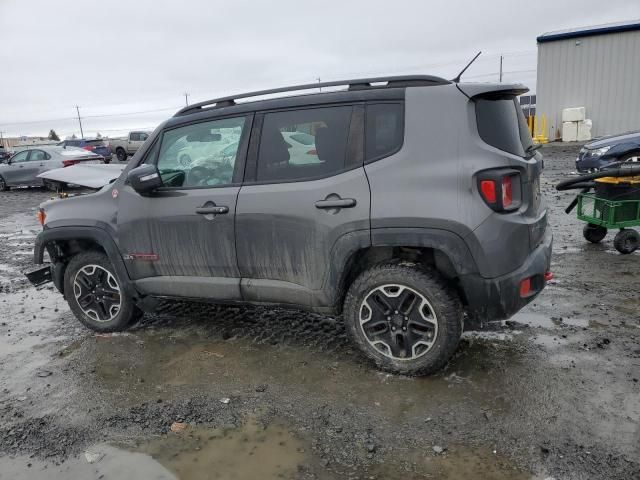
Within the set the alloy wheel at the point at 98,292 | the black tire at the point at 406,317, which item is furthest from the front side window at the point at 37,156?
the black tire at the point at 406,317

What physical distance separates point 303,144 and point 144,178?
4.32ft

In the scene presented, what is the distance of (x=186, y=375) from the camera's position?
3.79 meters

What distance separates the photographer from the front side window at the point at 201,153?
158 inches

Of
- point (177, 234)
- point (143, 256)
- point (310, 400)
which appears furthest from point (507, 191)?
point (143, 256)

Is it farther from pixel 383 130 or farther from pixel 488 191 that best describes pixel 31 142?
pixel 488 191

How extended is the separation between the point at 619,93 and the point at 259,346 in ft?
74.0

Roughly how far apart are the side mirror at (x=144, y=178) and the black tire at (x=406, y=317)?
1.81 m

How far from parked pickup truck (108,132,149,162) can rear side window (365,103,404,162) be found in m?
30.7

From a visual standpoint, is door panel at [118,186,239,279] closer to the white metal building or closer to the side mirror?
the side mirror

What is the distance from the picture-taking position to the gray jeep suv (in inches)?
127

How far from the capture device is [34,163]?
1814 centimetres

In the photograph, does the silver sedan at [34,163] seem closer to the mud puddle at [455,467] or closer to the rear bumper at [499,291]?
the rear bumper at [499,291]

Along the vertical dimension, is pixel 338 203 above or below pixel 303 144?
below

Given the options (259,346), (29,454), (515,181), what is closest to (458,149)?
(515,181)
